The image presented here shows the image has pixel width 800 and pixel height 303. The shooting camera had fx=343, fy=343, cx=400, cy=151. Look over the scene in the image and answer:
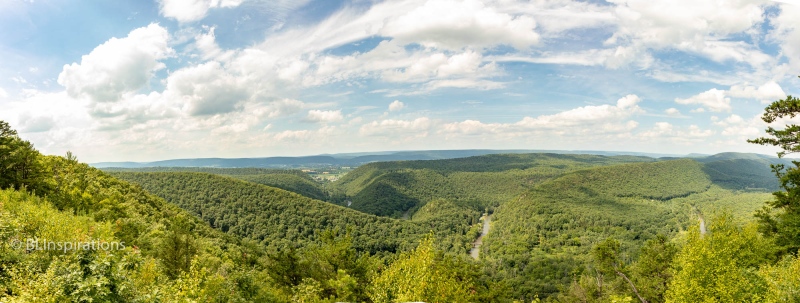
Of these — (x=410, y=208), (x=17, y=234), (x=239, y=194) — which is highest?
(x=17, y=234)

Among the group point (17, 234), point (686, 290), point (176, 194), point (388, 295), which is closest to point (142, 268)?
point (17, 234)

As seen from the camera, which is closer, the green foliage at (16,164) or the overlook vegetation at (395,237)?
the overlook vegetation at (395,237)

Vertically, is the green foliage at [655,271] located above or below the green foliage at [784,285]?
below

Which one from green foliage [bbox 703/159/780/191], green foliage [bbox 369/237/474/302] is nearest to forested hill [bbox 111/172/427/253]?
green foliage [bbox 369/237/474/302]

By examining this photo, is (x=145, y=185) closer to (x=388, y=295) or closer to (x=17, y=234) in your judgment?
(x=17, y=234)

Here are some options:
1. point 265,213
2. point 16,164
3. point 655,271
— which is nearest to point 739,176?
point 655,271

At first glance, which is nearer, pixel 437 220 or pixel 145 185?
pixel 145 185

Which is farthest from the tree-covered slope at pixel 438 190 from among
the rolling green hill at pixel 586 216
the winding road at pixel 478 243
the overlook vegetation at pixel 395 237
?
the rolling green hill at pixel 586 216

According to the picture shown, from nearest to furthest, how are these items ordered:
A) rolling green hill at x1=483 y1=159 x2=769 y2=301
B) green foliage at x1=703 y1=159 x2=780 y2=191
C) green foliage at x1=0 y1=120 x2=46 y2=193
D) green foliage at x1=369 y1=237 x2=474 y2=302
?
green foliage at x1=369 y1=237 x2=474 y2=302 → green foliage at x1=0 y1=120 x2=46 y2=193 → rolling green hill at x1=483 y1=159 x2=769 y2=301 → green foliage at x1=703 y1=159 x2=780 y2=191

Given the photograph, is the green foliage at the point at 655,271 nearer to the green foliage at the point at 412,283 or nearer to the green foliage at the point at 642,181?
the green foliage at the point at 412,283

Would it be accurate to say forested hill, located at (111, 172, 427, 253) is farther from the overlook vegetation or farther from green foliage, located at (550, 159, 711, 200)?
green foliage, located at (550, 159, 711, 200)

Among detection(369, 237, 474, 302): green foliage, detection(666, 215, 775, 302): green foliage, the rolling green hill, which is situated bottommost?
the rolling green hill
